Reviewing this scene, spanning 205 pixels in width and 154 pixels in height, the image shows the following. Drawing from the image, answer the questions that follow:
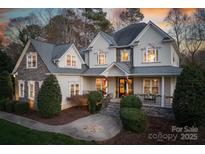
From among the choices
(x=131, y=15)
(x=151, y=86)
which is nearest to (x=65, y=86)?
(x=151, y=86)

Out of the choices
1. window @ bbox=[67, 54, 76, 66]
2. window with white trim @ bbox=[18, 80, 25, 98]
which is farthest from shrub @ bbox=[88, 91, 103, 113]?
window with white trim @ bbox=[18, 80, 25, 98]

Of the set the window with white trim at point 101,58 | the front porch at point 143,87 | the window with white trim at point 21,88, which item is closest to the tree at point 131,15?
the window with white trim at point 101,58

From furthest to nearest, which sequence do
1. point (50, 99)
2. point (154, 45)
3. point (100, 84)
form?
1. point (100, 84)
2. point (154, 45)
3. point (50, 99)

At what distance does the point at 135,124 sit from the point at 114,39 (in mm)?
6724

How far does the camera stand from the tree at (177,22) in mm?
9141

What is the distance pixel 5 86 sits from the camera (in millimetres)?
13156

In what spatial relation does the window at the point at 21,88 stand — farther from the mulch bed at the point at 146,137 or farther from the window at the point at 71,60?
the mulch bed at the point at 146,137

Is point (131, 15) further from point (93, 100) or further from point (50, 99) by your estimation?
point (50, 99)

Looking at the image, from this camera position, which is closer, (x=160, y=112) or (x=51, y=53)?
(x=160, y=112)

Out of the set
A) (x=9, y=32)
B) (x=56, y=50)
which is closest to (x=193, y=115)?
(x=56, y=50)

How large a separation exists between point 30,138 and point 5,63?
7.25m

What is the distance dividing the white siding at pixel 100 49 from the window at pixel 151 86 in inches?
105

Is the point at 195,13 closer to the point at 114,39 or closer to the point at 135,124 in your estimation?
the point at 114,39

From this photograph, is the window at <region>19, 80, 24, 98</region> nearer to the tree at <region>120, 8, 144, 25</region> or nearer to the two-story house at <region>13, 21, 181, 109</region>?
the two-story house at <region>13, 21, 181, 109</region>
